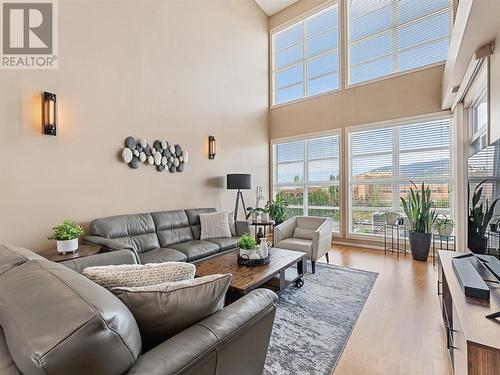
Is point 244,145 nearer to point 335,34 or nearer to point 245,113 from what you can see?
point 245,113

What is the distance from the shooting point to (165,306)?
3.12ft

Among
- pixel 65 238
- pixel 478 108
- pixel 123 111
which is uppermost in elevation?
pixel 123 111

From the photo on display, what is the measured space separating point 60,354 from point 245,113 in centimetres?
550

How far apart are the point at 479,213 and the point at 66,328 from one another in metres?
2.62

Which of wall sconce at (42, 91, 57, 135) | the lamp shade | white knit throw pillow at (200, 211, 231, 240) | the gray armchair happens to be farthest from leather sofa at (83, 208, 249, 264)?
wall sconce at (42, 91, 57, 135)

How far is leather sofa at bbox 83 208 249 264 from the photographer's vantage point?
286cm

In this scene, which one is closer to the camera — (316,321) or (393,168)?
(316,321)

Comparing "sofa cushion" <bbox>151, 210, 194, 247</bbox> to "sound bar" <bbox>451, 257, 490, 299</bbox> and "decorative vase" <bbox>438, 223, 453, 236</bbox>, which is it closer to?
"sound bar" <bbox>451, 257, 490, 299</bbox>

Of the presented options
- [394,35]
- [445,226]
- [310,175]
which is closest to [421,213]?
[445,226]

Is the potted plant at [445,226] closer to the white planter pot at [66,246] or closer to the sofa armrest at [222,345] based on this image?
the sofa armrest at [222,345]

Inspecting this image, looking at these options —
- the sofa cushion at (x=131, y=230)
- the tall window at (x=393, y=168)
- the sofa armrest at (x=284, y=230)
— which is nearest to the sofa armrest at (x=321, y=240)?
the sofa armrest at (x=284, y=230)

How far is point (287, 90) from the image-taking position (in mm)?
6312

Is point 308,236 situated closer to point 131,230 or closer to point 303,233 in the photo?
point 303,233

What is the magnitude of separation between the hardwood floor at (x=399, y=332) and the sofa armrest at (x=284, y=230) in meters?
1.40
